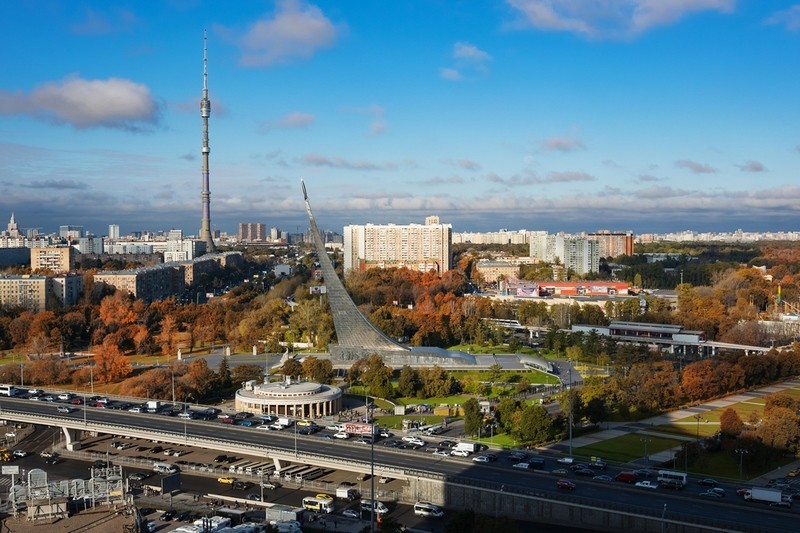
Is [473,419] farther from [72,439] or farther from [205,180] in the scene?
[205,180]

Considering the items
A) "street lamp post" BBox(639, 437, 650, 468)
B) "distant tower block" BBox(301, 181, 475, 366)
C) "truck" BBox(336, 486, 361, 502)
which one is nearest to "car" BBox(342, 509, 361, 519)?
"truck" BBox(336, 486, 361, 502)

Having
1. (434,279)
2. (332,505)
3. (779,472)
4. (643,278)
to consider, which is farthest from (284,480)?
(643,278)

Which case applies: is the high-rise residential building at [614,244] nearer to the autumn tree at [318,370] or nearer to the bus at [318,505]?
the autumn tree at [318,370]

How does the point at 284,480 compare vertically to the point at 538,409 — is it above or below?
below

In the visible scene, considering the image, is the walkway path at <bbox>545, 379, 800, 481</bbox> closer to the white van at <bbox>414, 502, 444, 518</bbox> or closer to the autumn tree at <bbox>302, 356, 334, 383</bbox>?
the white van at <bbox>414, 502, 444, 518</bbox>

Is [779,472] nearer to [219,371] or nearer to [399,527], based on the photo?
[399,527]

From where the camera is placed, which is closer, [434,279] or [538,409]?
[538,409]
